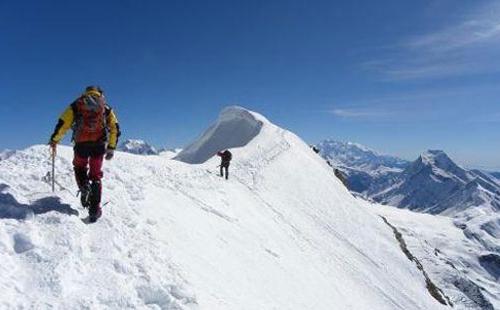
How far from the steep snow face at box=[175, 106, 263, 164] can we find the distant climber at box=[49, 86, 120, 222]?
42581 millimetres

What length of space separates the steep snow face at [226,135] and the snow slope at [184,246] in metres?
16.5

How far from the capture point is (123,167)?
72.6 ft

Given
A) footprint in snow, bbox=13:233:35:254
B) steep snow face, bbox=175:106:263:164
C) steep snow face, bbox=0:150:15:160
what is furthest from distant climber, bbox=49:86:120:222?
steep snow face, bbox=175:106:263:164

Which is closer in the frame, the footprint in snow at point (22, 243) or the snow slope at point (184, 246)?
the snow slope at point (184, 246)

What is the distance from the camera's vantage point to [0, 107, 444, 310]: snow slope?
9141 mm

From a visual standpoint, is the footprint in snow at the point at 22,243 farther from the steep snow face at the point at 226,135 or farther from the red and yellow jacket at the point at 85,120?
the steep snow face at the point at 226,135

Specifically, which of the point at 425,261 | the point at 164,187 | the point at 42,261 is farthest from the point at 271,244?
the point at 425,261

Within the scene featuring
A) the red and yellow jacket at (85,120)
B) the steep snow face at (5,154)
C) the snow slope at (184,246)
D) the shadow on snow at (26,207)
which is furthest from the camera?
the steep snow face at (5,154)

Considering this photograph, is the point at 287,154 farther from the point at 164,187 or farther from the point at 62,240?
the point at 62,240

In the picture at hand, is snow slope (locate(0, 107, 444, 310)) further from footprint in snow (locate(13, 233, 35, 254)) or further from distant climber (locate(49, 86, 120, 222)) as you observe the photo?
distant climber (locate(49, 86, 120, 222))

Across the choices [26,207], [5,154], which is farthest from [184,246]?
[5,154]

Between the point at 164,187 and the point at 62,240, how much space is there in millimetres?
12448

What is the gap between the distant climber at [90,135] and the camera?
1170cm

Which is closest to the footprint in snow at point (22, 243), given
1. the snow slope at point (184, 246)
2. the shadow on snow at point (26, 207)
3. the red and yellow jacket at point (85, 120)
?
the snow slope at point (184, 246)
